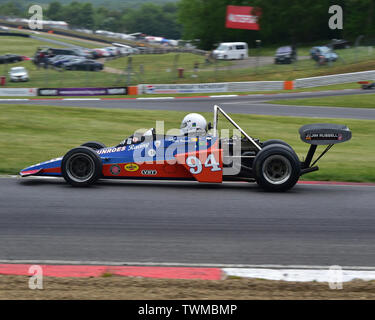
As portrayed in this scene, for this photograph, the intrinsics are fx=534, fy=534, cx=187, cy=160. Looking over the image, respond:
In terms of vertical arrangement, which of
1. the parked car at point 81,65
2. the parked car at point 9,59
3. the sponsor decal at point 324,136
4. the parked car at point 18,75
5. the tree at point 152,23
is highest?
the tree at point 152,23

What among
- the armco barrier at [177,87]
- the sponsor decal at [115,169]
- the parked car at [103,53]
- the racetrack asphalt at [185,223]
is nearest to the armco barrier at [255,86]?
the armco barrier at [177,87]

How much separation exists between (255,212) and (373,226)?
1.61 metres

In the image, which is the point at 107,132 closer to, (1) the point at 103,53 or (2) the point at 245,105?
(2) the point at 245,105

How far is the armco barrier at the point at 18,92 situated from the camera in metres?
30.1

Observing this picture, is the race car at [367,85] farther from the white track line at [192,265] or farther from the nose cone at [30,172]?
the white track line at [192,265]

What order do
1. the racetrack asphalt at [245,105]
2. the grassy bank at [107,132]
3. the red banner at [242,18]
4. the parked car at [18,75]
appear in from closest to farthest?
1. the grassy bank at [107,132]
2. the racetrack asphalt at [245,105]
3. the parked car at [18,75]
4. the red banner at [242,18]

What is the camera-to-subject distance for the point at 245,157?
898cm

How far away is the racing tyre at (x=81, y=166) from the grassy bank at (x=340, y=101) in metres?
17.1

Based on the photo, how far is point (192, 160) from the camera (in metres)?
8.70

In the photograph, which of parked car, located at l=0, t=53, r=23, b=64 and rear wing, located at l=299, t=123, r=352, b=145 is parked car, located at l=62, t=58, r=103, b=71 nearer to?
parked car, located at l=0, t=53, r=23, b=64

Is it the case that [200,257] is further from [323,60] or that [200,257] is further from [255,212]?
[323,60]

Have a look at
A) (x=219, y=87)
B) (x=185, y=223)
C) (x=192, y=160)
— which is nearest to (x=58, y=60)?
(x=219, y=87)

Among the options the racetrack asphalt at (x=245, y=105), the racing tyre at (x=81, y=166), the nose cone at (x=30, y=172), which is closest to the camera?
the racing tyre at (x=81, y=166)
